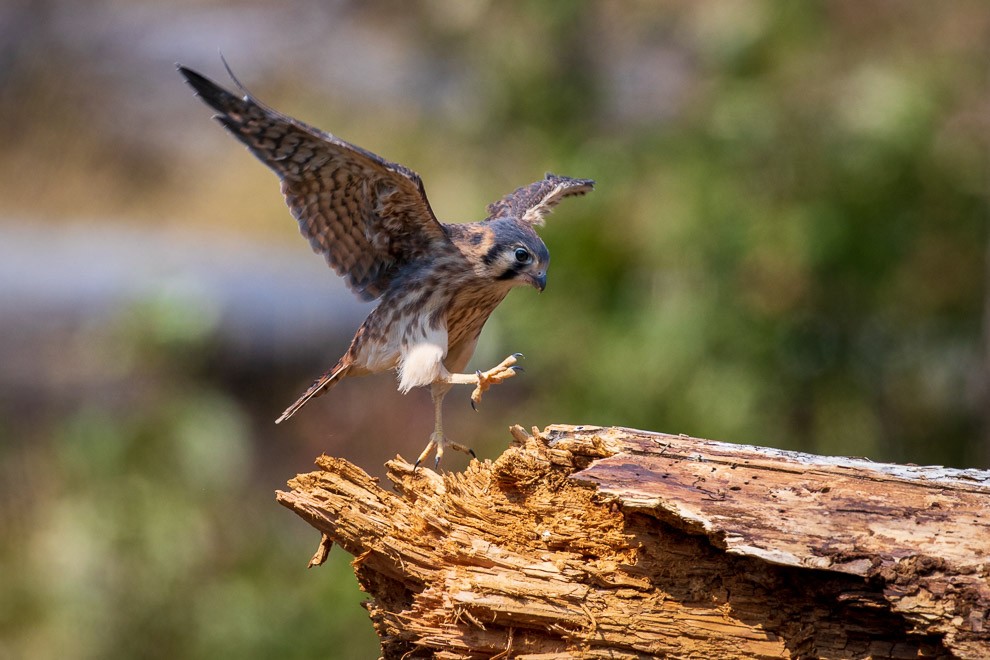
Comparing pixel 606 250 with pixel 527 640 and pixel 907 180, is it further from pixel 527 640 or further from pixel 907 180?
pixel 527 640

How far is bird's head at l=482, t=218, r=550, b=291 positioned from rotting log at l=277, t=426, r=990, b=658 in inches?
47.4

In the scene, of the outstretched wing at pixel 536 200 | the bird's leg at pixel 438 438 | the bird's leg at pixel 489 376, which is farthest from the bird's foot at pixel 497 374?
the outstretched wing at pixel 536 200

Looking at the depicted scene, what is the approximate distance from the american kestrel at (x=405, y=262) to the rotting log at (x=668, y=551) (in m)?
0.79

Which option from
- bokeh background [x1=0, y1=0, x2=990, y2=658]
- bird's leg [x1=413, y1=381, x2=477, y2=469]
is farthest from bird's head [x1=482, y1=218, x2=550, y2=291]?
bokeh background [x1=0, y1=0, x2=990, y2=658]

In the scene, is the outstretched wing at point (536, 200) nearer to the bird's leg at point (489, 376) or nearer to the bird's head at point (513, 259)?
the bird's head at point (513, 259)

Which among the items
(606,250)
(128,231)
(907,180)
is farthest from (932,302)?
(128,231)

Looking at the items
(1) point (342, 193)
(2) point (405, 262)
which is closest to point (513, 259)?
(2) point (405, 262)

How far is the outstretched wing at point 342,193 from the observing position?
12.2 feet

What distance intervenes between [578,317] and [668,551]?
17.0 ft

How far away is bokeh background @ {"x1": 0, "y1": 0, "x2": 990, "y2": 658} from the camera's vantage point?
22.5ft

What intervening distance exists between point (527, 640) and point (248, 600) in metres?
4.24

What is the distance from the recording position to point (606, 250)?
8227mm

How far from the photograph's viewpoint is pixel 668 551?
119 inches

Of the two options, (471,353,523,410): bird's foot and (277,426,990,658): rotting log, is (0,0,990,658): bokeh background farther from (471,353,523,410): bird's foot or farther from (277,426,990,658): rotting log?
(277,426,990,658): rotting log
